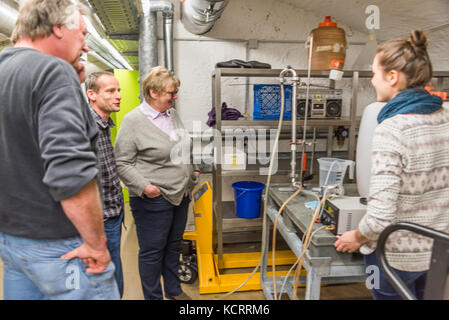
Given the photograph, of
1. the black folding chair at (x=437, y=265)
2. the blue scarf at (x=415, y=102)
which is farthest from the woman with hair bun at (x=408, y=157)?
the black folding chair at (x=437, y=265)

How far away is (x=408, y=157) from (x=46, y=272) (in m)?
1.14

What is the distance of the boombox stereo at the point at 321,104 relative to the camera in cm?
231

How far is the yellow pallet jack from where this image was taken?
84.7 inches

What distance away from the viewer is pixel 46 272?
2.63 feet

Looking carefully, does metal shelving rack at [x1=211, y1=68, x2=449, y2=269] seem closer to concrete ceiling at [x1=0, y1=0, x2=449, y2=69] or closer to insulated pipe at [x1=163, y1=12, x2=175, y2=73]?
concrete ceiling at [x1=0, y1=0, x2=449, y2=69]

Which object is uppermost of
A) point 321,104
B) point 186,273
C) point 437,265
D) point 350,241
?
point 321,104

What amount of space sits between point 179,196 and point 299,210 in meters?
0.73

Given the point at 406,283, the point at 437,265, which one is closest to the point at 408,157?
the point at 437,265

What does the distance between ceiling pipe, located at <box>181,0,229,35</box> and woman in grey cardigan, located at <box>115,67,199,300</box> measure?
0.71 meters

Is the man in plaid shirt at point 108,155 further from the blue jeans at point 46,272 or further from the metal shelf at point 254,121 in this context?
the metal shelf at point 254,121

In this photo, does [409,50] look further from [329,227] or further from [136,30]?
[136,30]

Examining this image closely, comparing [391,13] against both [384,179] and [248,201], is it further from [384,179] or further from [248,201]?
[384,179]

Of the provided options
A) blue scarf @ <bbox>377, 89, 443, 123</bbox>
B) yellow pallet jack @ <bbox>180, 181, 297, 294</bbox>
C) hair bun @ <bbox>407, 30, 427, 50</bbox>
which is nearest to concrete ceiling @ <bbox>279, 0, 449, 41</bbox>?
hair bun @ <bbox>407, 30, 427, 50</bbox>

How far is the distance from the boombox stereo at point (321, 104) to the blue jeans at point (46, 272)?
1900mm
